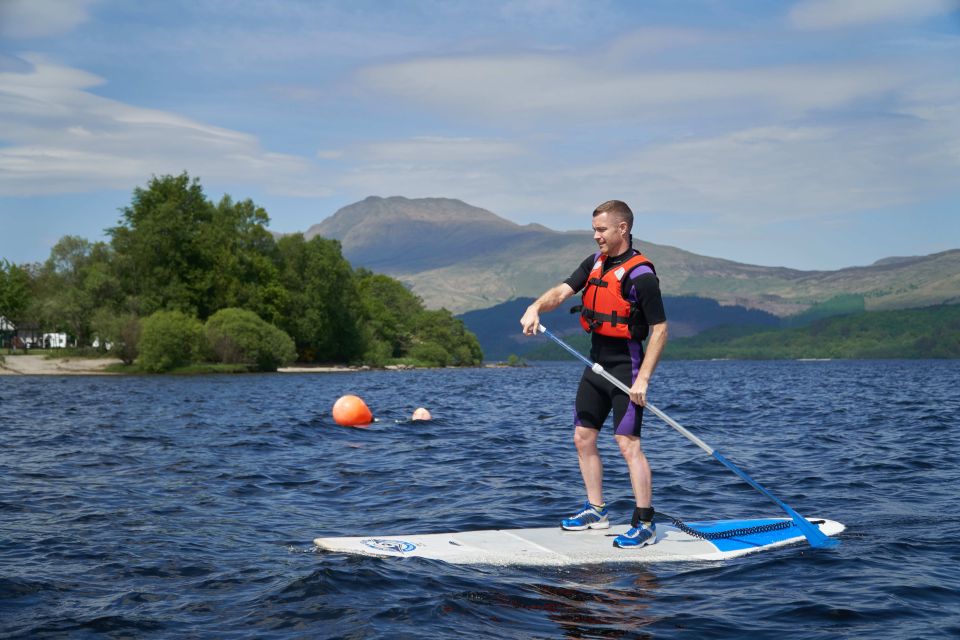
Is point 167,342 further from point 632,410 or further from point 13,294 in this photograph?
point 632,410

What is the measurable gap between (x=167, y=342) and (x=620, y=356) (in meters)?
69.9

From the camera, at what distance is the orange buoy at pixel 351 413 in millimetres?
23375

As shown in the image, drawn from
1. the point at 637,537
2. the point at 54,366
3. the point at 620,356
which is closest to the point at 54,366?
the point at 54,366

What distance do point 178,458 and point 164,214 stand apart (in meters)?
72.4

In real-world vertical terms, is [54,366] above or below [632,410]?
below

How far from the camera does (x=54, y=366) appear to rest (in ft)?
257

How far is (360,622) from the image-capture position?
602 cm

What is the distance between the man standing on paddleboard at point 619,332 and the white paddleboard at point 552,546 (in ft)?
0.89

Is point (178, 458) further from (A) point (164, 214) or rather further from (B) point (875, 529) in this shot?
(A) point (164, 214)

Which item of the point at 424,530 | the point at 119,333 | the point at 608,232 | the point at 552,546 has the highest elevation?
the point at 608,232

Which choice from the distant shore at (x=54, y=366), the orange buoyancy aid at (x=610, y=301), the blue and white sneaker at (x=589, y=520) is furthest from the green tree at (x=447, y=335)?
the orange buoyancy aid at (x=610, y=301)

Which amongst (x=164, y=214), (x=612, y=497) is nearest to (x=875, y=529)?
(x=612, y=497)

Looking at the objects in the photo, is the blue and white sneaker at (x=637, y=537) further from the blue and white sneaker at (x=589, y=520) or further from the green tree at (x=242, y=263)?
the green tree at (x=242, y=263)

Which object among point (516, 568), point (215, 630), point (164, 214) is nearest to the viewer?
point (215, 630)
